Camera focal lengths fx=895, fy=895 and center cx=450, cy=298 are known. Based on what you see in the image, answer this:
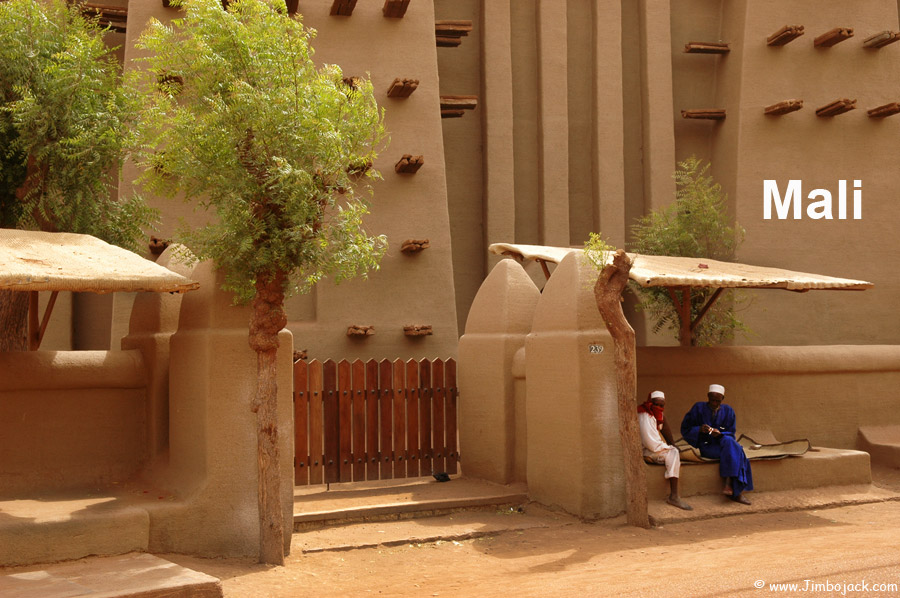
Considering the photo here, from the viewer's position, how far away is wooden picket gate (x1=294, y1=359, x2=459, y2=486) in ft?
35.8

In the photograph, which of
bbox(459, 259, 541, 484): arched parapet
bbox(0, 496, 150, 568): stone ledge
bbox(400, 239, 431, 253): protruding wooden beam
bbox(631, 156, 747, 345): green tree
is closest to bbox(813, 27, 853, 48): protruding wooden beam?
bbox(631, 156, 747, 345): green tree

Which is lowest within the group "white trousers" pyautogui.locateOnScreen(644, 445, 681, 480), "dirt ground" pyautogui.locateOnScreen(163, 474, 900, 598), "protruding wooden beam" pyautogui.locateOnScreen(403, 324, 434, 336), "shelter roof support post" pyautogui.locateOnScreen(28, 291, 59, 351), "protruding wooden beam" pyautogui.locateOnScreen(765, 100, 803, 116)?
"dirt ground" pyautogui.locateOnScreen(163, 474, 900, 598)

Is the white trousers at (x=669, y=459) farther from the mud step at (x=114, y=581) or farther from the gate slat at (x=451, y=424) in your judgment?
the mud step at (x=114, y=581)

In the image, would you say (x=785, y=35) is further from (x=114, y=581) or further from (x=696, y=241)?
(x=114, y=581)

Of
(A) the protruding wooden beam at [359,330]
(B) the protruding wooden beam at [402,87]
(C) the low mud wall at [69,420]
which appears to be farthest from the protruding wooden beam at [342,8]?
(C) the low mud wall at [69,420]

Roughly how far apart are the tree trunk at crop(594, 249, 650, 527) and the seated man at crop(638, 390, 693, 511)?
568 millimetres

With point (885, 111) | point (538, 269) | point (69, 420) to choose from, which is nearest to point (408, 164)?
point (538, 269)

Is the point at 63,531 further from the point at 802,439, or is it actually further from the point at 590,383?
the point at 802,439

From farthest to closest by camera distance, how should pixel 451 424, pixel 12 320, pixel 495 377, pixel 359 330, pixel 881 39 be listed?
pixel 881 39
pixel 359 330
pixel 451 424
pixel 495 377
pixel 12 320

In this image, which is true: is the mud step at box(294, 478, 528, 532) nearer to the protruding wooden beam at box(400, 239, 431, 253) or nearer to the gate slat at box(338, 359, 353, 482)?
the gate slat at box(338, 359, 353, 482)

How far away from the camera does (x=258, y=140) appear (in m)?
7.72

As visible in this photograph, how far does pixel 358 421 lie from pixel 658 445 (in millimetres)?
3670

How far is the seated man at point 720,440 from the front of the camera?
33.9 feet

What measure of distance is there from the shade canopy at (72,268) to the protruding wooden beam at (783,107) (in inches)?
540
